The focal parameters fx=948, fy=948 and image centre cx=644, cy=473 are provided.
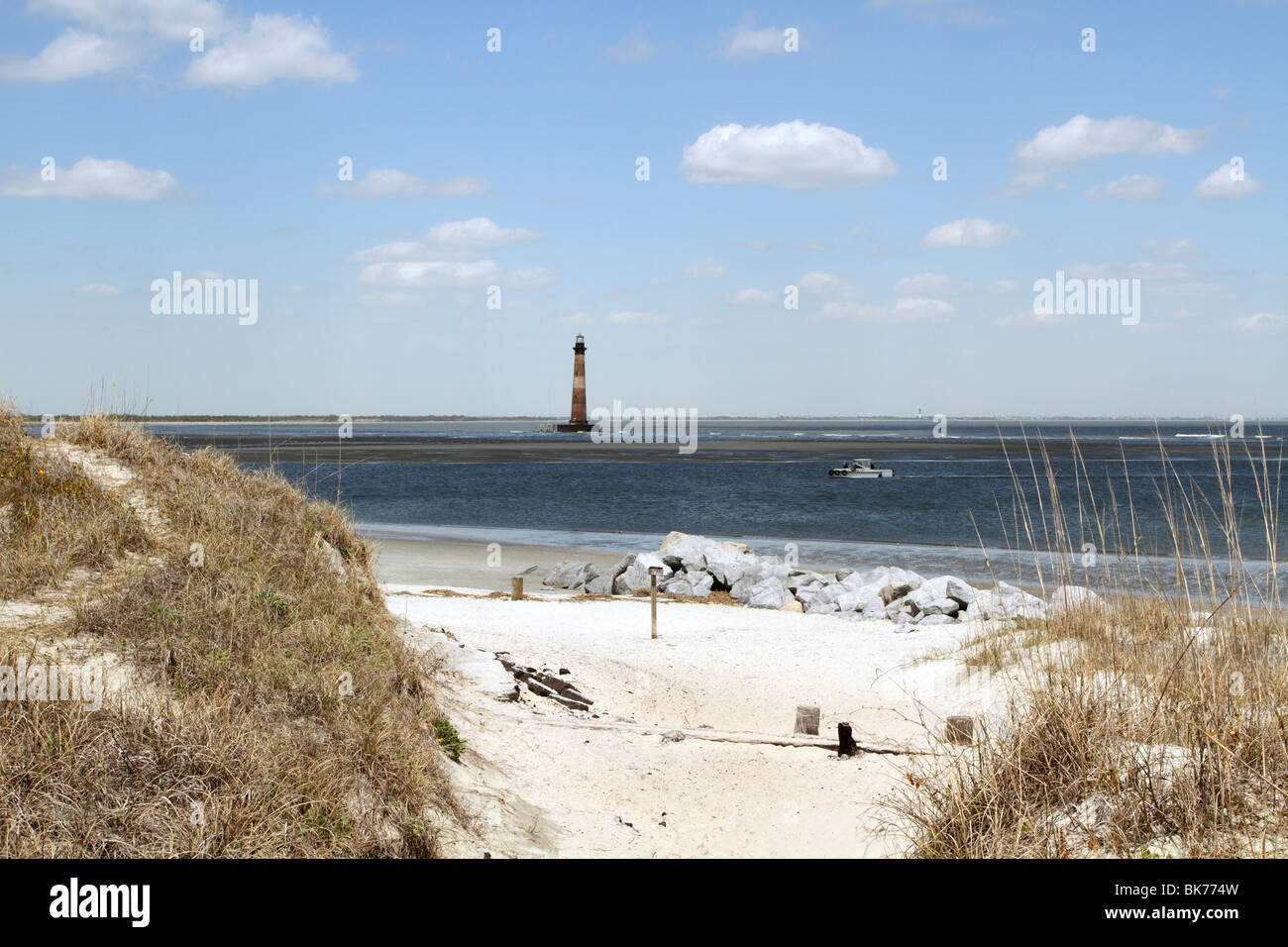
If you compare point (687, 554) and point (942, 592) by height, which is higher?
point (687, 554)

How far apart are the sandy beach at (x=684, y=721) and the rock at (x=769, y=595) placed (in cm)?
76

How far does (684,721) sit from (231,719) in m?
5.96

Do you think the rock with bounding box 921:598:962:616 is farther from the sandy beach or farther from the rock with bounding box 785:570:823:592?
the rock with bounding box 785:570:823:592

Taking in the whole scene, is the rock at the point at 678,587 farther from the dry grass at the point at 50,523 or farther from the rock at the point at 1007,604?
the dry grass at the point at 50,523

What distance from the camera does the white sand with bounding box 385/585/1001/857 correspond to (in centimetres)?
677

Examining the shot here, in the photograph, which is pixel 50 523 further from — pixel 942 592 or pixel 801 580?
pixel 801 580

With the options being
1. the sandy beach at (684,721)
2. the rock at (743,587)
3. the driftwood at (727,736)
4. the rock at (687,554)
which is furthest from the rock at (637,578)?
the driftwood at (727,736)

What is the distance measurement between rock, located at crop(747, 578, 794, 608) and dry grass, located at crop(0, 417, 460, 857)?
10.1m

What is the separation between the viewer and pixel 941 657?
12383 millimetres

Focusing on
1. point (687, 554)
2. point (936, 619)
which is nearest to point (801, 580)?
point (687, 554)

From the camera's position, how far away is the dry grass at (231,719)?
176 inches

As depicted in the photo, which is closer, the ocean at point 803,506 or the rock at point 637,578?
the rock at point 637,578

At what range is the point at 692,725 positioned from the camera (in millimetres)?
10281
